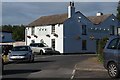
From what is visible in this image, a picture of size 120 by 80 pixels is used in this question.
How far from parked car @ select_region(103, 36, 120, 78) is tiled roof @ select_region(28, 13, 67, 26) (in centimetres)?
3881

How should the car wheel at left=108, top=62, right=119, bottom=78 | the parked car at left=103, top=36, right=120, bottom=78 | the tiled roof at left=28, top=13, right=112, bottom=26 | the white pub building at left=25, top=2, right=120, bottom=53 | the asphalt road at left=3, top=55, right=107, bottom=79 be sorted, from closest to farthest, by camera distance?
the parked car at left=103, top=36, right=120, bottom=78, the car wheel at left=108, top=62, right=119, bottom=78, the asphalt road at left=3, top=55, right=107, bottom=79, the white pub building at left=25, top=2, right=120, bottom=53, the tiled roof at left=28, top=13, right=112, bottom=26

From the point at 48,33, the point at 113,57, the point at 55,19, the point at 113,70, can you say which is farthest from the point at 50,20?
the point at 113,57

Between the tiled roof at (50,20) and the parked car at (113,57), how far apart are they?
3881cm

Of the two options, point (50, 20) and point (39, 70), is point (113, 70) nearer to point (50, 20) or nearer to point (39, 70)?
point (39, 70)

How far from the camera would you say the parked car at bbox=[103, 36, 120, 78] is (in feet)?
49.0

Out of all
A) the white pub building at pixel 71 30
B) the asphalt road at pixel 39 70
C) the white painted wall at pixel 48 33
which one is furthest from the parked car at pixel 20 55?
the white painted wall at pixel 48 33

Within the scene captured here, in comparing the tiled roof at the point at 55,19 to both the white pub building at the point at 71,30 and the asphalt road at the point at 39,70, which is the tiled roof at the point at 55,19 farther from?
the asphalt road at the point at 39,70

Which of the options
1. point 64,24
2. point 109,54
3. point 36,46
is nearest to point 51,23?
point 64,24

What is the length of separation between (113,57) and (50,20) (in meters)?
44.2

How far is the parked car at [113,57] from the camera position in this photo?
14945 millimetres

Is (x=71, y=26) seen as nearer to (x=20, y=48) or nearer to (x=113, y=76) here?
(x=20, y=48)

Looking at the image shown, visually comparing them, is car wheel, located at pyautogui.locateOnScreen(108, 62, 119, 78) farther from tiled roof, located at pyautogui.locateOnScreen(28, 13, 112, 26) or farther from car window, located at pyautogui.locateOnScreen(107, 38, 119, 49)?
tiled roof, located at pyautogui.locateOnScreen(28, 13, 112, 26)

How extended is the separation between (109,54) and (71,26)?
40358 millimetres

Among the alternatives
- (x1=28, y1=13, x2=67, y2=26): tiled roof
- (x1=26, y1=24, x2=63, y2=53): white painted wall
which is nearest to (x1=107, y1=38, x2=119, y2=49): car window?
(x1=26, y1=24, x2=63, y2=53): white painted wall
